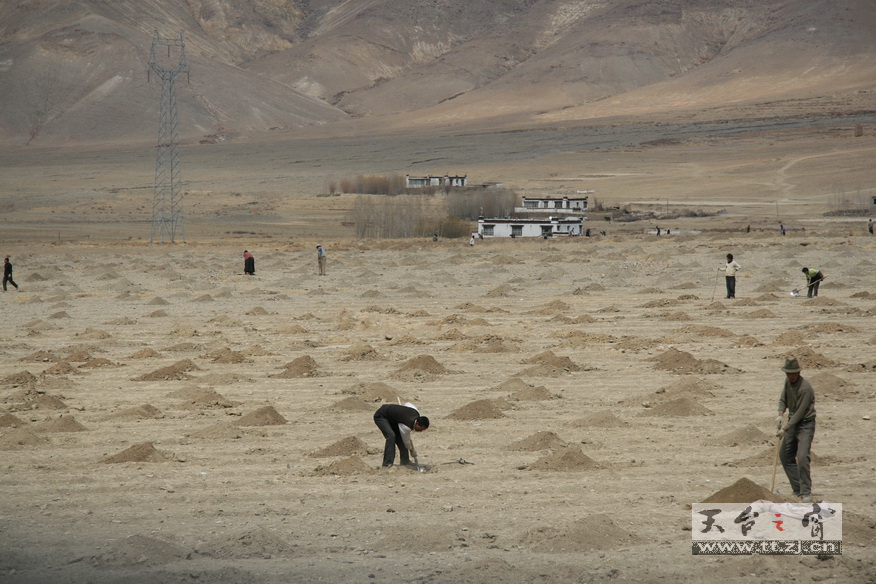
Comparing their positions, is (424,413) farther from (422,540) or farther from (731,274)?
(731,274)

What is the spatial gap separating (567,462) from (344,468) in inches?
96.0

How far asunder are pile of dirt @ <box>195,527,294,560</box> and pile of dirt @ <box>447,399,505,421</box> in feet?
18.9

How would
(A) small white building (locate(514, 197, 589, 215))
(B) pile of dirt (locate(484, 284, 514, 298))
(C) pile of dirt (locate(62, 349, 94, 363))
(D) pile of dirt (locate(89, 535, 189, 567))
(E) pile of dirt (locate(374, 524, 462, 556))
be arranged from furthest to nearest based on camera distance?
(A) small white building (locate(514, 197, 589, 215)), (B) pile of dirt (locate(484, 284, 514, 298)), (C) pile of dirt (locate(62, 349, 94, 363)), (E) pile of dirt (locate(374, 524, 462, 556)), (D) pile of dirt (locate(89, 535, 189, 567))

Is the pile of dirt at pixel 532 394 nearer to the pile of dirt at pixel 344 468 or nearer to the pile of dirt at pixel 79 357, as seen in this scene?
the pile of dirt at pixel 344 468

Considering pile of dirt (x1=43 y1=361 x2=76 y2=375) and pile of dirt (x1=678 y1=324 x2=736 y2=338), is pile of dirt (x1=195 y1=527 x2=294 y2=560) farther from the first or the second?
pile of dirt (x1=678 y1=324 x2=736 y2=338)

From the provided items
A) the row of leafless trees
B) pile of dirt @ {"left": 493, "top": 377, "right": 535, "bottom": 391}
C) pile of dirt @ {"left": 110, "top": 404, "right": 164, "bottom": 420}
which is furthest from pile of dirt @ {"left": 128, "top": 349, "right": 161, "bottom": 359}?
the row of leafless trees

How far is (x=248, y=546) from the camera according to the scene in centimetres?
988

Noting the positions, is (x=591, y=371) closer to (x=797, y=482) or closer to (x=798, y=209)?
(x=797, y=482)

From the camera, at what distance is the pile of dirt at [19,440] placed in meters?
14.2

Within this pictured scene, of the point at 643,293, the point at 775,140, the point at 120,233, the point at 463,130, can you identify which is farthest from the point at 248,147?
the point at 643,293

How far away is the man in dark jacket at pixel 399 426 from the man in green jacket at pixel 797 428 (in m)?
3.36

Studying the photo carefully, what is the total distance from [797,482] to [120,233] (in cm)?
6832

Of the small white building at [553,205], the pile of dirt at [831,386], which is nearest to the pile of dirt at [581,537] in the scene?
the pile of dirt at [831,386]

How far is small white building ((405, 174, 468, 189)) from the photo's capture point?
114 meters
